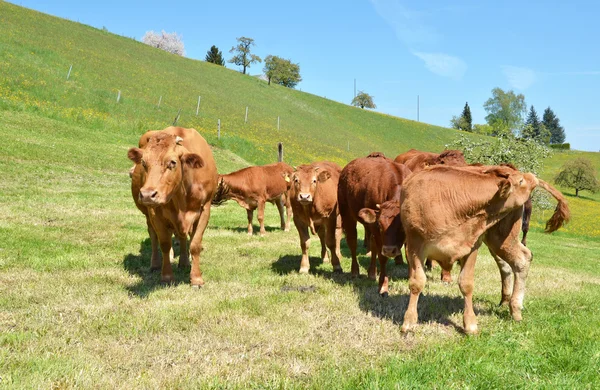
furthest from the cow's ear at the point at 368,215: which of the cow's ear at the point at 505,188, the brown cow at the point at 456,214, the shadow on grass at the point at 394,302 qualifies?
the cow's ear at the point at 505,188

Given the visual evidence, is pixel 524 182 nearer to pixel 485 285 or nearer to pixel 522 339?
pixel 522 339

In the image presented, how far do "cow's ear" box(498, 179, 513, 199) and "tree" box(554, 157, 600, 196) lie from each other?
2352 inches

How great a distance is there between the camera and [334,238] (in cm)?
812

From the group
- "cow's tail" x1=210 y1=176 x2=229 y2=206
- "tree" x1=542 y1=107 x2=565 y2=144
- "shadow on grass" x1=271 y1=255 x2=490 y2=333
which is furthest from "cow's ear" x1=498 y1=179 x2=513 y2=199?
"tree" x1=542 y1=107 x2=565 y2=144

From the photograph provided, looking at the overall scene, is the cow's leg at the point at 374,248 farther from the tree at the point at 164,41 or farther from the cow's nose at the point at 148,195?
the tree at the point at 164,41

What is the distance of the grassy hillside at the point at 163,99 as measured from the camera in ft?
87.1

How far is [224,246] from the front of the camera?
375 inches

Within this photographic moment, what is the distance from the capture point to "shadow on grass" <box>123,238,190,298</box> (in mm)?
6069

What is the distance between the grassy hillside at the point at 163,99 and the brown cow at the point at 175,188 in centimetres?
1829

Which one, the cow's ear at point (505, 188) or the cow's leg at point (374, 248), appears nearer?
the cow's ear at point (505, 188)

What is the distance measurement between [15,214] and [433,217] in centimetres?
942

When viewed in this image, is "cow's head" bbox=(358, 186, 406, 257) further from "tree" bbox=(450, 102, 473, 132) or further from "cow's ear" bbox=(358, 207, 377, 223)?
"tree" bbox=(450, 102, 473, 132)

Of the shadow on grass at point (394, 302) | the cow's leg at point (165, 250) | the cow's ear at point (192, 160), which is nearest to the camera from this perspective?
the shadow on grass at point (394, 302)

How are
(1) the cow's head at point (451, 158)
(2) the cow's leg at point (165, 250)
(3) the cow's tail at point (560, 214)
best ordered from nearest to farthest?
(3) the cow's tail at point (560, 214) < (2) the cow's leg at point (165, 250) < (1) the cow's head at point (451, 158)
